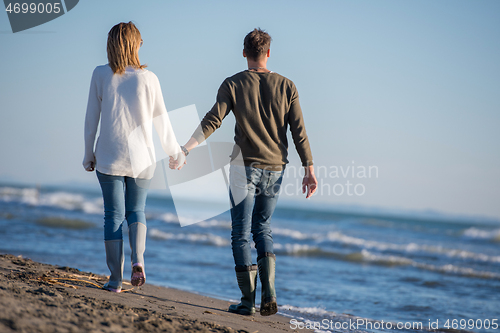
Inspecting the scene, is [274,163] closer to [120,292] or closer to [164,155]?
[164,155]

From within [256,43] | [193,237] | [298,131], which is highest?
[256,43]

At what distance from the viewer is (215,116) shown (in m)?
2.41

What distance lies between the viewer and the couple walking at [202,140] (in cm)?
232

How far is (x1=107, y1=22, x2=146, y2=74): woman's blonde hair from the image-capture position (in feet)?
7.58

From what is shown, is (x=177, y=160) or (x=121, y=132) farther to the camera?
(x=177, y=160)

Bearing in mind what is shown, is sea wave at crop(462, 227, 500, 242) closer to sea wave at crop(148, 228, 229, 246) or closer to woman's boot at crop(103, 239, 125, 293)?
sea wave at crop(148, 228, 229, 246)

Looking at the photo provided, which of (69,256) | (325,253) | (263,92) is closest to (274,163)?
(263,92)

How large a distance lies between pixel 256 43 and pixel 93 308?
176 centimetres

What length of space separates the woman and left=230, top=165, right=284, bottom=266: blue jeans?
1.83ft

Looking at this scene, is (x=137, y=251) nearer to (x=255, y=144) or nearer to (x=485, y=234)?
(x=255, y=144)

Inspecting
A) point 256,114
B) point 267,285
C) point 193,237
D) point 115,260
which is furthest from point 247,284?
point 193,237

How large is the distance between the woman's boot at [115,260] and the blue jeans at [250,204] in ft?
2.28

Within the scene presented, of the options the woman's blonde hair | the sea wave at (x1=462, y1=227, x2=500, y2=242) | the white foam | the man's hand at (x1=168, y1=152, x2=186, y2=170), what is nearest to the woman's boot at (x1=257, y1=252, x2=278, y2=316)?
the man's hand at (x1=168, y1=152, x2=186, y2=170)

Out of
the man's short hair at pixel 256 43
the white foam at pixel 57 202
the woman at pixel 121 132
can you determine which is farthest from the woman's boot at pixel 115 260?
the white foam at pixel 57 202
